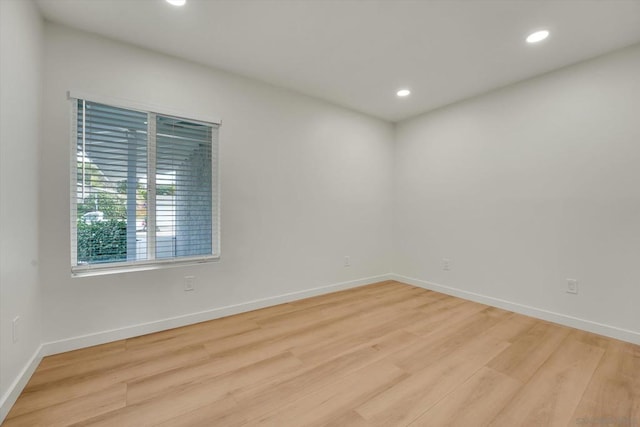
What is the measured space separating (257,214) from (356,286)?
182 centimetres

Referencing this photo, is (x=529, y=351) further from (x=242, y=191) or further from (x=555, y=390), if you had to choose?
(x=242, y=191)

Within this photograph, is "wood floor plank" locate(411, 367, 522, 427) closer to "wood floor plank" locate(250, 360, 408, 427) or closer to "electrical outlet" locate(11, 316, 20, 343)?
"wood floor plank" locate(250, 360, 408, 427)

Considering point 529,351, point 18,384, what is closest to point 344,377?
point 529,351

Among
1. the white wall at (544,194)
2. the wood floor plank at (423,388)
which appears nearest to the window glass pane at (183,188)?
the wood floor plank at (423,388)

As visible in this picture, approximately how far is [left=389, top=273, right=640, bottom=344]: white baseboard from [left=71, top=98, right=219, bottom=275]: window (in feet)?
9.64

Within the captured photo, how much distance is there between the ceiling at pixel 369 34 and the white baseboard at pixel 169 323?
243 centimetres

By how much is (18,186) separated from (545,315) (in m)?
4.42

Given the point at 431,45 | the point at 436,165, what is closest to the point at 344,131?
the point at 436,165

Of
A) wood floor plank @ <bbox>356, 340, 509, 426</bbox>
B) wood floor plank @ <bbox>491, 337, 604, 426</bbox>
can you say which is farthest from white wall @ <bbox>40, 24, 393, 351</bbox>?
wood floor plank @ <bbox>491, 337, 604, 426</bbox>

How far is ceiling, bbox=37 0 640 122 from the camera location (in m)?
2.00

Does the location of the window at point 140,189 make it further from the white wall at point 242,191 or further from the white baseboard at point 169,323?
the white baseboard at point 169,323

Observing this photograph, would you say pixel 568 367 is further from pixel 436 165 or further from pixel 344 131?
pixel 344 131

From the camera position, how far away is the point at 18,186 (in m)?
1.71

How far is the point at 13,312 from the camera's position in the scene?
165 cm
